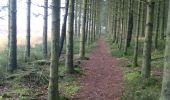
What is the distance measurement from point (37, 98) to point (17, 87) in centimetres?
197

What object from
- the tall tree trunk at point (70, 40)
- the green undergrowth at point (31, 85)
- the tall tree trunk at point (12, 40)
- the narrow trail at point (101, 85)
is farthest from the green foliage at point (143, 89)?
the tall tree trunk at point (12, 40)

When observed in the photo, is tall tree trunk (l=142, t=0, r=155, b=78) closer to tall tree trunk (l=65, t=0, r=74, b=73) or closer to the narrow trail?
the narrow trail

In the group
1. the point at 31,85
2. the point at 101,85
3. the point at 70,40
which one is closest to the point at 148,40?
the point at 101,85

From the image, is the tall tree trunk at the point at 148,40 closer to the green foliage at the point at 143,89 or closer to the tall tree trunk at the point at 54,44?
the green foliage at the point at 143,89

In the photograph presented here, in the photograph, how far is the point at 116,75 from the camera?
16531mm

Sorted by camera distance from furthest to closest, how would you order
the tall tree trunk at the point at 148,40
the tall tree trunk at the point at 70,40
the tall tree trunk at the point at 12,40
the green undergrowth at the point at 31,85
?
the tall tree trunk at the point at 70,40
the tall tree trunk at the point at 12,40
the tall tree trunk at the point at 148,40
the green undergrowth at the point at 31,85

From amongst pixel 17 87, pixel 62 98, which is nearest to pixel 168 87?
pixel 62 98

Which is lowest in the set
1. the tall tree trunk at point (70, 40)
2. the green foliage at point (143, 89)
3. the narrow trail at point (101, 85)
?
the narrow trail at point (101, 85)

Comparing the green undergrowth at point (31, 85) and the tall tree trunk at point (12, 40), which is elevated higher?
the tall tree trunk at point (12, 40)

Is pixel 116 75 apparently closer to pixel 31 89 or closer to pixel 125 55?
pixel 31 89

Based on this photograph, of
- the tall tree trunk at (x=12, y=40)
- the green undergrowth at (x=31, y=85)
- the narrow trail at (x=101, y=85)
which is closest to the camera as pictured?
the green undergrowth at (x=31, y=85)

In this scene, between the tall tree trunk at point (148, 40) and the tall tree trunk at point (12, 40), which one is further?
the tall tree trunk at point (12, 40)

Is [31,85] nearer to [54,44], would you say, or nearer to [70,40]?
[54,44]

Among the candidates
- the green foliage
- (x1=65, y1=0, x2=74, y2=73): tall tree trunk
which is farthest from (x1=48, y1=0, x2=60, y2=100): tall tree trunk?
(x1=65, y1=0, x2=74, y2=73): tall tree trunk
